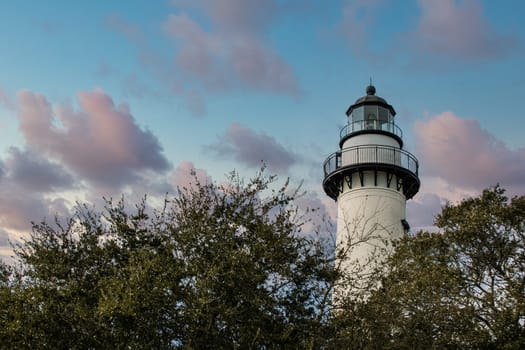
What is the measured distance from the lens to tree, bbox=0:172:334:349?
12.6 m

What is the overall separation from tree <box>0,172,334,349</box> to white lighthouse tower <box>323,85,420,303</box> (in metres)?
13.9

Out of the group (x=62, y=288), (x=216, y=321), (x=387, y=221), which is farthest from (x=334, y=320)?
(x=387, y=221)

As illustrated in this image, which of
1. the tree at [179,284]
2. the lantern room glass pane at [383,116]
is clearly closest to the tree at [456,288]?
the tree at [179,284]

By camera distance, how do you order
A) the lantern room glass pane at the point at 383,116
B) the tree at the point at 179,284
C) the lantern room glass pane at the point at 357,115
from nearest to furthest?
the tree at the point at 179,284, the lantern room glass pane at the point at 383,116, the lantern room glass pane at the point at 357,115

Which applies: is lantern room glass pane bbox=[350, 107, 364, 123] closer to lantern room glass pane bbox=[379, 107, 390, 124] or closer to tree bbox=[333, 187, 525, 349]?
lantern room glass pane bbox=[379, 107, 390, 124]

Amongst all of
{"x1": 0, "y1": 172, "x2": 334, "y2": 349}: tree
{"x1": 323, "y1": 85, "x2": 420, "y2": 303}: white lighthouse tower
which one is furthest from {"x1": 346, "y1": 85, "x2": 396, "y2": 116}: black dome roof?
{"x1": 0, "y1": 172, "x2": 334, "y2": 349}: tree

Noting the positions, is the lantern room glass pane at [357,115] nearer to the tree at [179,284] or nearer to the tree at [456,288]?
the tree at [456,288]

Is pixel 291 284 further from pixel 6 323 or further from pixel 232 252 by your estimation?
pixel 6 323

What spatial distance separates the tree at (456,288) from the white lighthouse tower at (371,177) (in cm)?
503

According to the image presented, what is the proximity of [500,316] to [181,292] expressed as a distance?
1160 centimetres

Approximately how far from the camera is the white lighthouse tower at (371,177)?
28859 mm

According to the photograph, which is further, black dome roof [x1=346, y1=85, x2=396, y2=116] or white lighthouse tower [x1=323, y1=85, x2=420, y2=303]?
black dome roof [x1=346, y1=85, x2=396, y2=116]

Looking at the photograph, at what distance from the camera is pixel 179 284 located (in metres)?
13.3

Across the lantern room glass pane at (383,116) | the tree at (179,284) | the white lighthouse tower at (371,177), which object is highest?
the lantern room glass pane at (383,116)
